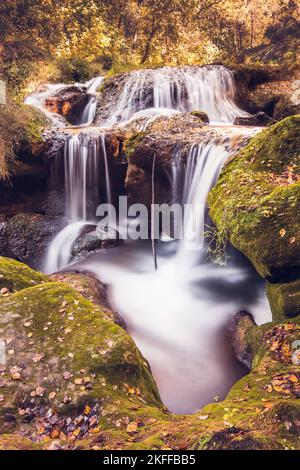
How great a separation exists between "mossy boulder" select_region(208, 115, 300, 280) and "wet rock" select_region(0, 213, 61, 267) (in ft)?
18.4

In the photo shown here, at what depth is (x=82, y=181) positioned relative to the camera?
33.9 ft

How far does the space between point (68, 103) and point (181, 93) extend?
5010mm

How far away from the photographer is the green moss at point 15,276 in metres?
4.37

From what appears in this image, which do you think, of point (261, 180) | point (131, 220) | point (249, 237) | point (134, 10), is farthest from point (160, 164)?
point (134, 10)

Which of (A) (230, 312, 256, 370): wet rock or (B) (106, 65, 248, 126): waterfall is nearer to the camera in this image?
(A) (230, 312, 256, 370): wet rock

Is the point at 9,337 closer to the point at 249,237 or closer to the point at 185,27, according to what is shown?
the point at 249,237

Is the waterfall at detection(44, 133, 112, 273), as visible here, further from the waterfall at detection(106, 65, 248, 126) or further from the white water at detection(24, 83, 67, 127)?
the waterfall at detection(106, 65, 248, 126)

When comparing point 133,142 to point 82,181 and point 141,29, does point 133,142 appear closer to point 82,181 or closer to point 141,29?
point 82,181

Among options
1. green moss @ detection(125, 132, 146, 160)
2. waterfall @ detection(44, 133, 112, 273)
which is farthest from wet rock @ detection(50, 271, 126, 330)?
green moss @ detection(125, 132, 146, 160)

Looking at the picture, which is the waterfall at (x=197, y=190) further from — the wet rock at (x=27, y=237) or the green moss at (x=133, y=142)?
the wet rock at (x=27, y=237)

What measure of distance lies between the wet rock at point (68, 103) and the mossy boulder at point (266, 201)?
1145 cm

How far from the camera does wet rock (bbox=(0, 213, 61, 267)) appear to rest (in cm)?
929

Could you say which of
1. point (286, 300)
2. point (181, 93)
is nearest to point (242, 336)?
point (286, 300)
